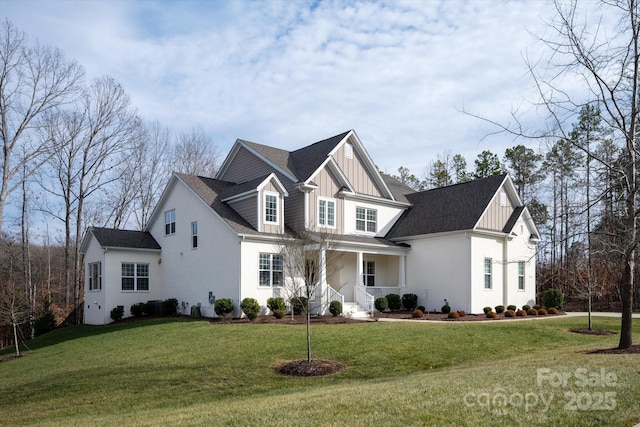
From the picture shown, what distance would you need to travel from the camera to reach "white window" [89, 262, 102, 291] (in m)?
28.0

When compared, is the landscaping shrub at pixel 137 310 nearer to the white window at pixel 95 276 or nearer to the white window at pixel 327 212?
the white window at pixel 95 276

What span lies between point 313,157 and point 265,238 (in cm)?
636

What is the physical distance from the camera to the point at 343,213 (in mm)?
27797

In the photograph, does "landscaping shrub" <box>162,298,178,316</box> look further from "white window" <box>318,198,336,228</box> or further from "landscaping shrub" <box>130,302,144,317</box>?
"white window" <box>318,198,336,228</box>

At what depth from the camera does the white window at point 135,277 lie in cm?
2791

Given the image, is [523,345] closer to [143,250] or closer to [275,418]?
[275,418]

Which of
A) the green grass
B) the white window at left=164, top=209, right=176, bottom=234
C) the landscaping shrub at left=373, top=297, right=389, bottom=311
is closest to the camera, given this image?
the green grass

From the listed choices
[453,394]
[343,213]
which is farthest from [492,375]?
[343,213]

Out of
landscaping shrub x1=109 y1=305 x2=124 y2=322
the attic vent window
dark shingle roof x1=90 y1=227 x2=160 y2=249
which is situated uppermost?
the attic vent window

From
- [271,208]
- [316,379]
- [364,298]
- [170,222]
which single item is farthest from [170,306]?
[316,379]

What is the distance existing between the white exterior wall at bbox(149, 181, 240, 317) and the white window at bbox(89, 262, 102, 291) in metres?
3.27

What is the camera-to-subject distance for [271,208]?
82.3ft

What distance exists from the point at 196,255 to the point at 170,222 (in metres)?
3.65

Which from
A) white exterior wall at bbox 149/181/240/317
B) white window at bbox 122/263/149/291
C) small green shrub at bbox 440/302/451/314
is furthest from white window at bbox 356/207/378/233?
white window at bbox 122/263/149/291
